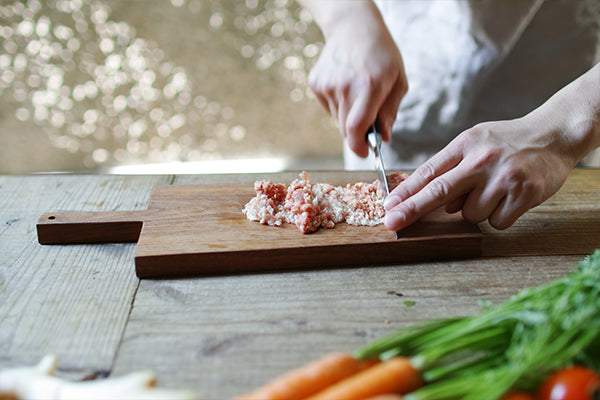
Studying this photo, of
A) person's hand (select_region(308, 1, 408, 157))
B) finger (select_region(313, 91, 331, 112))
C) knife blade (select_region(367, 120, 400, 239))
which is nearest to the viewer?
knife blade (select_region(367, 120, 400, 239))

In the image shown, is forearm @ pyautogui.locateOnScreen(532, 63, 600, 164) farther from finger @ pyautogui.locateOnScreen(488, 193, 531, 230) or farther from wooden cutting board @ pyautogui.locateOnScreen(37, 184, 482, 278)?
wooden cutting board @ pyautogui.locateOnScreen(37, 184, 482, 278)

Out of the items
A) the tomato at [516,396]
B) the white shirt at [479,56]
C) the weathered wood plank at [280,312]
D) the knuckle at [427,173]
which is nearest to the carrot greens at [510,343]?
the tomato at [516,396]

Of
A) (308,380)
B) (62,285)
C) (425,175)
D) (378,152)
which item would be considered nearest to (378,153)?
(378,152)

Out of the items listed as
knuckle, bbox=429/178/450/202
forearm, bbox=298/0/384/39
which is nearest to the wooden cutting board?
knuckle, bbox=429/178/450/202


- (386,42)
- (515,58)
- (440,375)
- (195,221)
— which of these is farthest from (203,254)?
(515,58)

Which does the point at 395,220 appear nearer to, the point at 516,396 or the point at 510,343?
the point at 510,343

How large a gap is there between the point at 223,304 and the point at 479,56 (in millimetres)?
1397

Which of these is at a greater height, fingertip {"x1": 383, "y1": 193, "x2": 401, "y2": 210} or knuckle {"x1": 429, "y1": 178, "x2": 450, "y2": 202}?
knuckle {"x1": 429, "y1": 178, "x2": 450, "y2": 202}

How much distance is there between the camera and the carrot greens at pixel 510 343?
76 centimetres

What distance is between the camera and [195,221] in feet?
4.46

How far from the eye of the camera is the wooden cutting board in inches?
48.5

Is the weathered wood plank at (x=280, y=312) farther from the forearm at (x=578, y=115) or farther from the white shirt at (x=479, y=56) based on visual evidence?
the white shirt at (x=479, y=56)

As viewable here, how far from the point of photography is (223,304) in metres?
1.12

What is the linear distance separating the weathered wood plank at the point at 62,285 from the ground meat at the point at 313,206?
384 millimetres
